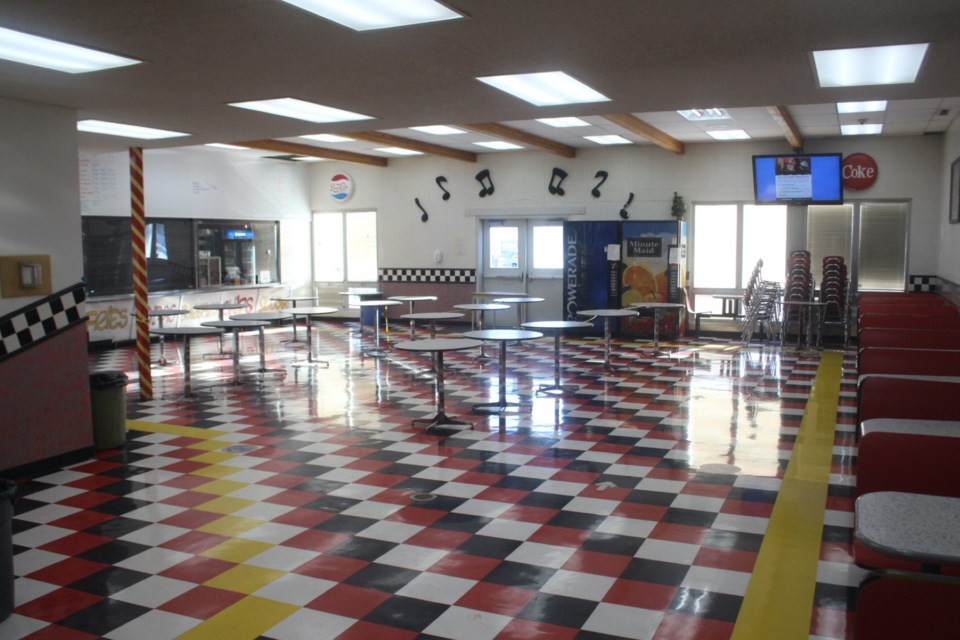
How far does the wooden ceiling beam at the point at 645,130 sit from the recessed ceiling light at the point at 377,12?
16.3 feet

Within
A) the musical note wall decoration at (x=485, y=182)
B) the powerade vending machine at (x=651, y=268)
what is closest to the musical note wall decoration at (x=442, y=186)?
the musical note wall decoration at (x=485, y=182)

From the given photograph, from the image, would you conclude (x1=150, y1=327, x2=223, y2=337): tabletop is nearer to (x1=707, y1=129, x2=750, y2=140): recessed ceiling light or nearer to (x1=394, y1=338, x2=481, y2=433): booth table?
(x1=394, y1=338, x2=481, y2=433): booth table

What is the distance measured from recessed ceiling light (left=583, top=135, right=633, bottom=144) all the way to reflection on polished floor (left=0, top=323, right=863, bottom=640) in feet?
17.9

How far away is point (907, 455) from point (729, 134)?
9.87 metres

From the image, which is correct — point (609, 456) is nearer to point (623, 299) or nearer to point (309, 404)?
point (309, 404)

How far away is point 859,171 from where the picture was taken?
1195 centimetres

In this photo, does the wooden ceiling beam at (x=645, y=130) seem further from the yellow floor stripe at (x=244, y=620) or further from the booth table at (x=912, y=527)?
the booth table at (x=912, y=527)

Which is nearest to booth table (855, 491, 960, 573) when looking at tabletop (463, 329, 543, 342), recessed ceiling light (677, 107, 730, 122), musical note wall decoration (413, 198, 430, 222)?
tabletop (463, 329, 543, 342)

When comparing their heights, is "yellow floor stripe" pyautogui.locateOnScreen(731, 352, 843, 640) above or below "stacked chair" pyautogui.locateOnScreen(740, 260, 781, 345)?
below

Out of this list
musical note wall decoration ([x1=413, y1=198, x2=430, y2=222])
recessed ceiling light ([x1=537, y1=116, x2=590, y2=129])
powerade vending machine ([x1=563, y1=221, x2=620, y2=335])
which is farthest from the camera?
musical note wall decoration ([x1=413, y1=198, x2=430, y2=222])

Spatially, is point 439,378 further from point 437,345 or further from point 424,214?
point 424,214

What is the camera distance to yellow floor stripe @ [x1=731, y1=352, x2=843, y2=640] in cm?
322

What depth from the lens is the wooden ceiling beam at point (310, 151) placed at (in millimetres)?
11562

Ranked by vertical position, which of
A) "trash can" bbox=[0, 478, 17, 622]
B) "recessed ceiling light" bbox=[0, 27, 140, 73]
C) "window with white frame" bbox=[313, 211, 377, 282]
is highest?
"recessed ceiling light" bbox=[0, 27, 140, 73]
